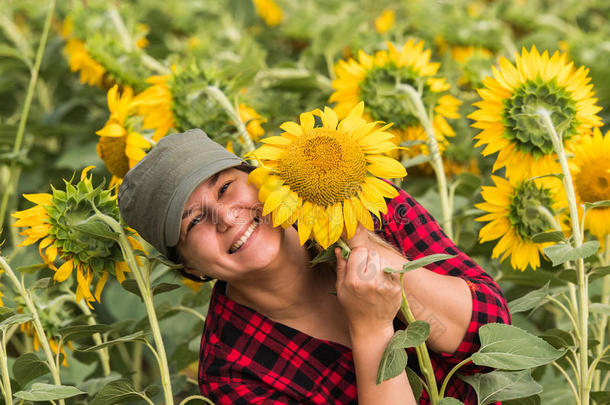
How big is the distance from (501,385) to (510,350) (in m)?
0.10

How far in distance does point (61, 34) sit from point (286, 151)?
5.40 ft

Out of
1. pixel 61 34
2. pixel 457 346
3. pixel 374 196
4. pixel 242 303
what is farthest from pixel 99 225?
pixel 61 34

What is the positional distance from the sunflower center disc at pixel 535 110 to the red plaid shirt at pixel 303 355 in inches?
6.8

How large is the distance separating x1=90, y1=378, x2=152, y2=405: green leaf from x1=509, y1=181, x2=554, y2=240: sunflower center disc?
58 cm

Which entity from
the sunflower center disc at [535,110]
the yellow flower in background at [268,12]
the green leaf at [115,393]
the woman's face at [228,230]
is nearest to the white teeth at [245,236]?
the woman's face at [228,230]

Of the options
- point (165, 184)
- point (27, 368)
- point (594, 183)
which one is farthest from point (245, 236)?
point (594, 183)

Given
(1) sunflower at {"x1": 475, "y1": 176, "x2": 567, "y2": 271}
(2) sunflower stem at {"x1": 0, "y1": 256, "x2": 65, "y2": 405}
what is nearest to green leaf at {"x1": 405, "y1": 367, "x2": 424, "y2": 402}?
(1) sunflower at {"x1": 475, "y1": 176, "x2": 567, "y2": 271}

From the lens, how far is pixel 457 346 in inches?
35.8

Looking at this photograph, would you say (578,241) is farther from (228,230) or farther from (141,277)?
(141,277)

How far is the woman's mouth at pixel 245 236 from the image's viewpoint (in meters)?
0.87

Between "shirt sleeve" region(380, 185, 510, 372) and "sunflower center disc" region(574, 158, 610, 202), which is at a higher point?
"sunflower center disc" region(574, 158, 610, 202)

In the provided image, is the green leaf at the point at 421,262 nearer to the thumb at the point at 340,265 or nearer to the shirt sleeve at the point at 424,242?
the thumb at the point at 340,265

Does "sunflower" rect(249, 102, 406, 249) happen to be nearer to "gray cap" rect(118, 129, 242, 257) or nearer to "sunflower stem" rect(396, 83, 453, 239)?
"gray cap" rect(118, 129, 242, 257)

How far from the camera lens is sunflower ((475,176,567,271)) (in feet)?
3.42
